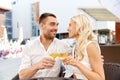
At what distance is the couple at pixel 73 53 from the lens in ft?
5.40

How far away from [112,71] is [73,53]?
0.29 meters

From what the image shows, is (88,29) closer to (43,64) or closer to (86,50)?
(86,50)

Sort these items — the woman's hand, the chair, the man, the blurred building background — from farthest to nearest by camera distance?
1. the blurred building background
2. the man
3. the chair
4. the woman's hand

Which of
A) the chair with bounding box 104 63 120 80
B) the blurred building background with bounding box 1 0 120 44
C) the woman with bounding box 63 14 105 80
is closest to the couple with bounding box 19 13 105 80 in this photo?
the woman with bounding box 63 14 105 80

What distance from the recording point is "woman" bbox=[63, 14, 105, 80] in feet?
5.38

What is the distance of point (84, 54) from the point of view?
173 cm

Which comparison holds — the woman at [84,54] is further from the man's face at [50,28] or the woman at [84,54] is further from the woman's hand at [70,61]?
the man's face at [50,28]

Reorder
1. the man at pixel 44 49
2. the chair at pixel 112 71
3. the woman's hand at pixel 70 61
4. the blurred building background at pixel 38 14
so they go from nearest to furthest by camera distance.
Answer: the woman's hand at pixel 70 61 → the chair at pixel 112 71 → the man at pixel 44 49 → the blurred building background at pixel 38 14

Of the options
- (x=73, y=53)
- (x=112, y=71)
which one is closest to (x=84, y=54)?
(x=73, y=53)

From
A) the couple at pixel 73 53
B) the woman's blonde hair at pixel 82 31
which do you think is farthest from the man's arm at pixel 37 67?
the woman's blonde hair at pixel 82 31

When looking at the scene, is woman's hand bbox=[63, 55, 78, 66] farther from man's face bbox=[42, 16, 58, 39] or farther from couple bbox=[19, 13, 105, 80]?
man's face bbox=[42, 16, 58, 39]

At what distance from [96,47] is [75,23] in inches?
9.2

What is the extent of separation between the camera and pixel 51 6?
25141 millimetres

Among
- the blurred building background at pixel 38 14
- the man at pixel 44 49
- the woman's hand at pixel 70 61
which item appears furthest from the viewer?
the blurred building background at pixel 38 14
